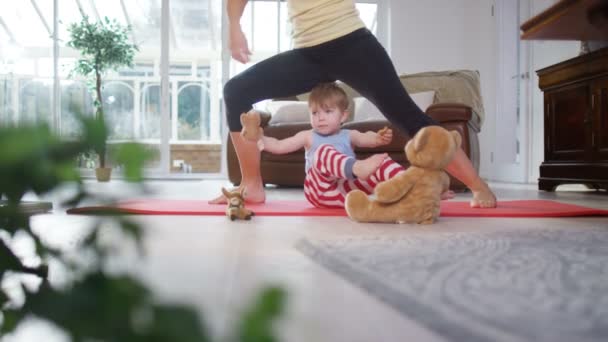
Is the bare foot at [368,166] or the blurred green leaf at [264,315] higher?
the bare foot at [368,166]

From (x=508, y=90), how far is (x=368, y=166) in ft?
15.5

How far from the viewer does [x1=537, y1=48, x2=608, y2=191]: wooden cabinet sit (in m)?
3.55

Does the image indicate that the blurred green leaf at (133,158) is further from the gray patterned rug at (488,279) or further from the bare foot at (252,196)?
the bare foot at (252,196)

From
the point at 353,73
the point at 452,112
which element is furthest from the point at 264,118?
the point at 353,73

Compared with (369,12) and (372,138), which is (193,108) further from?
(372,138)

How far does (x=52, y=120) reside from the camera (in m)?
0.16

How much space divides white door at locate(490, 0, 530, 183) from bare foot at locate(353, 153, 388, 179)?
4.23 m

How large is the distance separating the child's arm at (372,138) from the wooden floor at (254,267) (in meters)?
0.44

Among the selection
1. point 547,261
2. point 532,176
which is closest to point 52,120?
point 547,261

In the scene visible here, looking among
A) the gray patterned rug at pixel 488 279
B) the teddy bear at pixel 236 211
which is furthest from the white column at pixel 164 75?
the gray patterned rug at pixel 488 279

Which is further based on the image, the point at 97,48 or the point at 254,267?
the point at 97,48

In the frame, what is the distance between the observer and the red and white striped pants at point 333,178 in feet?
6.81

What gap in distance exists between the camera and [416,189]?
5.91 ft

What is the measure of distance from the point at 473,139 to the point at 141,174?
3913mm
